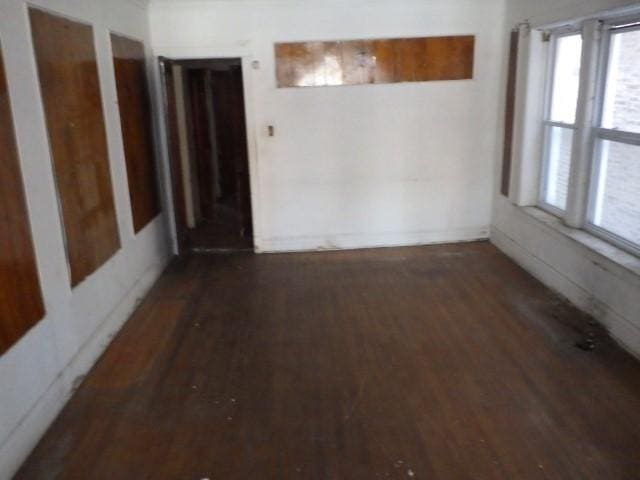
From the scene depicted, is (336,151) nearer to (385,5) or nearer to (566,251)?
(385,5)

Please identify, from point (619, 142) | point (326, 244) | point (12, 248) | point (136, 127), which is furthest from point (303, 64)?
point (12, 248)

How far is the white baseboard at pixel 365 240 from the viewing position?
5.71 metres

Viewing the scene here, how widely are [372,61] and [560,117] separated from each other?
A: 6.02 feet

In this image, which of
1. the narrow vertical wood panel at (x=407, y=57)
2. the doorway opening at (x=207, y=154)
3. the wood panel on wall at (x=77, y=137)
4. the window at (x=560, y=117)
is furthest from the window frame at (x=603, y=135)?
Answer: the wood panel on wall at (x=77, y=137)

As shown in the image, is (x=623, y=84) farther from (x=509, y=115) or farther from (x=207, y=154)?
(x=207, y=154)

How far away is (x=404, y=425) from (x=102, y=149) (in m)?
2.80

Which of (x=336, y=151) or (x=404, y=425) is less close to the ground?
(x=336, y=151)

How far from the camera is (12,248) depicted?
8.36 feet

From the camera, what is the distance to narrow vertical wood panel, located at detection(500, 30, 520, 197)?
5.01m

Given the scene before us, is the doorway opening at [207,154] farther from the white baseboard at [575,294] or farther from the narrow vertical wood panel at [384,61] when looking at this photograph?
the white baseboard at [575,294]

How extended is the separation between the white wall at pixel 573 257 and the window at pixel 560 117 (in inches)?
9.4

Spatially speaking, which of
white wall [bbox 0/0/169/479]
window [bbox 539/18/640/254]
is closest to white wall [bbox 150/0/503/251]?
window [bbox 539/18/640/254]

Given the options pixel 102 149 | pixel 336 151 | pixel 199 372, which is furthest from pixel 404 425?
pixel 336 151

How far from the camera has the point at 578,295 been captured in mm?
4031
